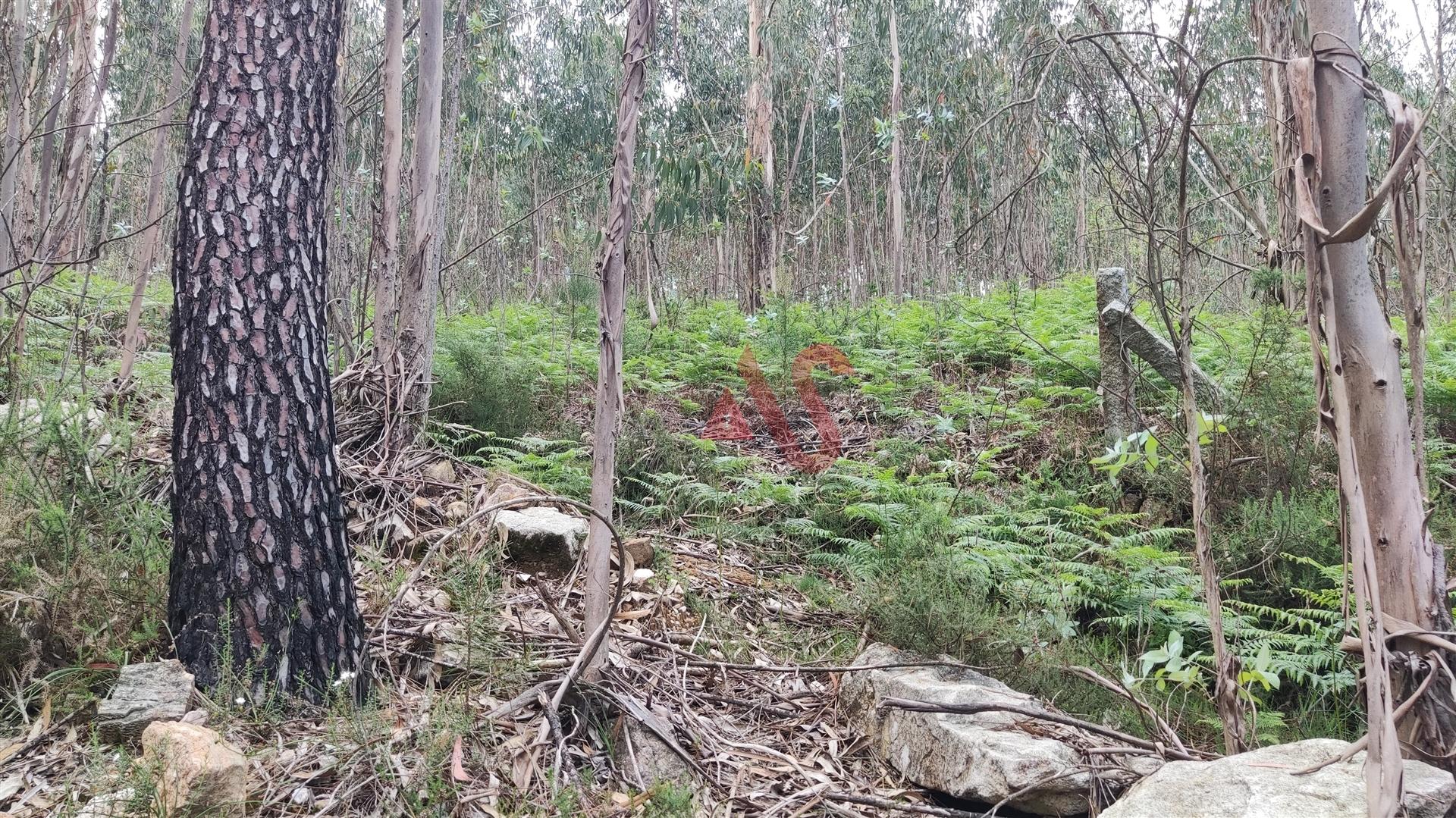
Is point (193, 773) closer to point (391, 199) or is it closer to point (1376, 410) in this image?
point (1376, 410)

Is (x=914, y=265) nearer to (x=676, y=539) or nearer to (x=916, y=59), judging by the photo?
(x=916, y=59)

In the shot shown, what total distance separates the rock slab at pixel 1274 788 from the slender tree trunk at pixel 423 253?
11.9ft

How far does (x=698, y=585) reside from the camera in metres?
3.56

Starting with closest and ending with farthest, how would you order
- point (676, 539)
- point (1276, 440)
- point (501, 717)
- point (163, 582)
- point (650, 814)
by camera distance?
point (650, 814) < point (501, 717) < point (163, 582) < point (676, 539) < point (1276, 440)

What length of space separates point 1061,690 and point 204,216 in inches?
112

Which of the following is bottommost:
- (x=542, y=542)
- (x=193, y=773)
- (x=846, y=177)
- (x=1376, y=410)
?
(x=193, y=773)

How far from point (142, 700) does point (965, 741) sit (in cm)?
199

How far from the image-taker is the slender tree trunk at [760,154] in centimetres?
1166

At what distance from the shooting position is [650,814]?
193cm

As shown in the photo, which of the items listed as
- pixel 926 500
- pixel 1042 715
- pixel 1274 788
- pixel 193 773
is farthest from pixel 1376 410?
pixel 926 500

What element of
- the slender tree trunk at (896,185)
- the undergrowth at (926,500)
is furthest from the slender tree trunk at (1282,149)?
the slender tree trunk at (896,185)

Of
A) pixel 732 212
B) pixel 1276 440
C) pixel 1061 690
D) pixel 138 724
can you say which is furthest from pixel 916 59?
pixel 138 724

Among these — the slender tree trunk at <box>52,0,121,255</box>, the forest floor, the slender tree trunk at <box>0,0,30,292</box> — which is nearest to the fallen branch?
the forest floor

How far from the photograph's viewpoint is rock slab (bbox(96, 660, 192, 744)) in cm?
198
